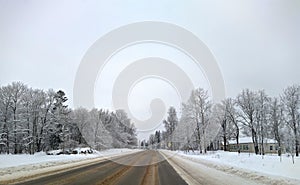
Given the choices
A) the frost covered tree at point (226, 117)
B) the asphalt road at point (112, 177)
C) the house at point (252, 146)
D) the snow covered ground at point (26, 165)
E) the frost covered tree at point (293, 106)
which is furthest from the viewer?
the house at point (252, 146)

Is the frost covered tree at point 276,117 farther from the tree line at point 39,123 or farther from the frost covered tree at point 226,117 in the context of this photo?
the tree line at point 39,123

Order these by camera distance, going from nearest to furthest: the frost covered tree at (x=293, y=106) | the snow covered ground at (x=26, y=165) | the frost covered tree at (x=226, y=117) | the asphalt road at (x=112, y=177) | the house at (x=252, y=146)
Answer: the asphalt road at (x=112, y=177), the snow covered ground at (x=26, y=165), the frost covered tree at (x=293, y=106), the frost covered tree at (x=226, y=117), the house at (x=252, y=146)

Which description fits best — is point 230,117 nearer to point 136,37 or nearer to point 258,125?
point 258,125

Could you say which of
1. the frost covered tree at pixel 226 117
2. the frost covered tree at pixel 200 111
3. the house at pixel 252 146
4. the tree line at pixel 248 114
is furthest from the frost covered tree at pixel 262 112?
the house at pixel 252 146

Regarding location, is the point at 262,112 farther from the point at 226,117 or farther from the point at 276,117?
the point at 226,117

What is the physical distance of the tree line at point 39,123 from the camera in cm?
5228

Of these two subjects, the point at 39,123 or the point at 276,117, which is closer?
the point at 276,117

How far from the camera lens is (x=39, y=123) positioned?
5991 centimetres

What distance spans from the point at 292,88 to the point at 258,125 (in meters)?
9.65

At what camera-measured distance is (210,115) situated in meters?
55.6

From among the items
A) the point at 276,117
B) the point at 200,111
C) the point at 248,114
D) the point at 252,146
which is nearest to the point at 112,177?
the point at 200,111

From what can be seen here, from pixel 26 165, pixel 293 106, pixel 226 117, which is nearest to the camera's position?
pixel 26 165

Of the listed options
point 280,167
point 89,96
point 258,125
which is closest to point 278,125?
point 258,125

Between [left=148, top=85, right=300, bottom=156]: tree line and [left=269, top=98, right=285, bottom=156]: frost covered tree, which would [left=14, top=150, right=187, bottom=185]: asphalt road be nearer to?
[left=148, top=85, right=300, bottom=156]: tree line
